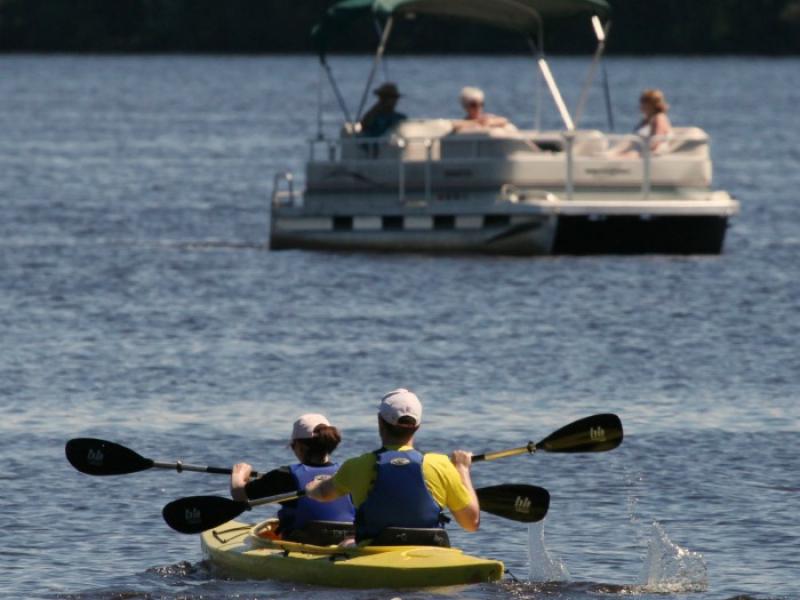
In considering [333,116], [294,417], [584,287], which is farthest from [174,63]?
[294,417]

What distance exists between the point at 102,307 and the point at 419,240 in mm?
4397

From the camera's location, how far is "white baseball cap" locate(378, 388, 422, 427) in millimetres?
12344

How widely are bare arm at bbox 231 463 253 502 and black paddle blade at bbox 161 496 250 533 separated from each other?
9 cm

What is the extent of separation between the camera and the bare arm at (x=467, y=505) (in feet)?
42.4

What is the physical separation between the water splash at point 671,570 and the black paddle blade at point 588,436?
66cm

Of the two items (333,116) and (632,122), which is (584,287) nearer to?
(632,122)

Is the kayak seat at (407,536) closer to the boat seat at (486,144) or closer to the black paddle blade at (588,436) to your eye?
the black paddle blade at (588,436)

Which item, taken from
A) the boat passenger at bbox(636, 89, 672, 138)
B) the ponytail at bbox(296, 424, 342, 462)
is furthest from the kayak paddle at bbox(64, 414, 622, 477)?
the boat passenger at bbox(636, 89, 672, 138)

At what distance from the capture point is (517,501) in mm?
13930

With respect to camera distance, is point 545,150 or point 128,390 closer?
point 128,390

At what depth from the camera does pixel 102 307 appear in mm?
26047

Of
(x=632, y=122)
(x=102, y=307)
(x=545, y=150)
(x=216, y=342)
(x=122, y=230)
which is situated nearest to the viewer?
(x=216, y=342)

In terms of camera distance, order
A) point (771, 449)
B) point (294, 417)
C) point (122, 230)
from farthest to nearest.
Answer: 1. point (122, 230)
2. point (294, 417)
3. point (771, 449)

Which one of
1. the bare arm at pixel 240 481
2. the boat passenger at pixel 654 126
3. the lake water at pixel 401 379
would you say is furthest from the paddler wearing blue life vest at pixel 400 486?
the boat passenger at pixel 654 126
